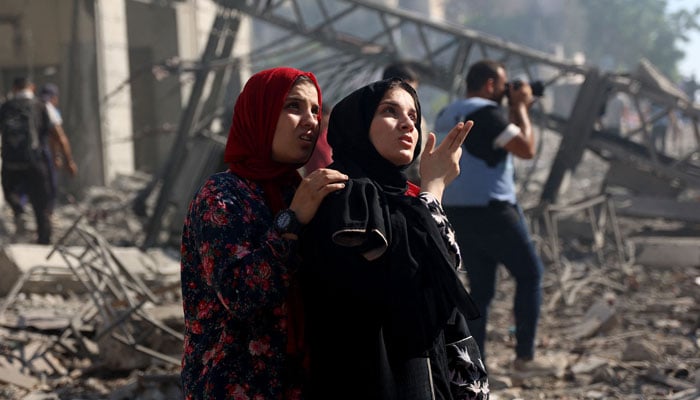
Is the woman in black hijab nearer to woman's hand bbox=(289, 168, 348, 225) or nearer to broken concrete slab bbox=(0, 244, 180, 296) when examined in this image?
woman's hand bbox=(289, 168, 348, 225)

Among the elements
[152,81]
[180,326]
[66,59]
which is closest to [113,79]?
[66,59]

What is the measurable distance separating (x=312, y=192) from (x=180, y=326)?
3575mm

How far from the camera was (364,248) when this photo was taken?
A: 7.01 feet

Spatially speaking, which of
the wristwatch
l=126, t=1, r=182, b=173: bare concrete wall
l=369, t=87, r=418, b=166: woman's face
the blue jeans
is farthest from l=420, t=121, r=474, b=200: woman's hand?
l=126, t=1, r=182, b=173: bare concrete wall

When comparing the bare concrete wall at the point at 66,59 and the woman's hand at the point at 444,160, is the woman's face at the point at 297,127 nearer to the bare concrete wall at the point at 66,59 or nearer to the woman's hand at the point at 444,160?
the woman's hand at the point at 444,160

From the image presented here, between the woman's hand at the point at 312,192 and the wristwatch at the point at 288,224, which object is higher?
the woman's hand at the point at 312,192

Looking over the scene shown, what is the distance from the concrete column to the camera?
14078 mm

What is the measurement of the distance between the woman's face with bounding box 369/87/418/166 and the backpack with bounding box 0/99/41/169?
24.9 feet

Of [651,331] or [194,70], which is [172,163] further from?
[651,331]

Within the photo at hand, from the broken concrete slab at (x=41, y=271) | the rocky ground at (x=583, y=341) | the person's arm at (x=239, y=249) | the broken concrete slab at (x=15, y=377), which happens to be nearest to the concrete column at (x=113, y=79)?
the rocky ground at (x=583, y=341)

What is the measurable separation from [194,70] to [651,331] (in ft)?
17.8

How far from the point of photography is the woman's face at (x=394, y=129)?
232 cm

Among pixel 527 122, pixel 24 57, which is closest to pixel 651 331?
pixel 527 122

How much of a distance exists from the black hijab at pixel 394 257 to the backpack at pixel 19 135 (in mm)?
7615
